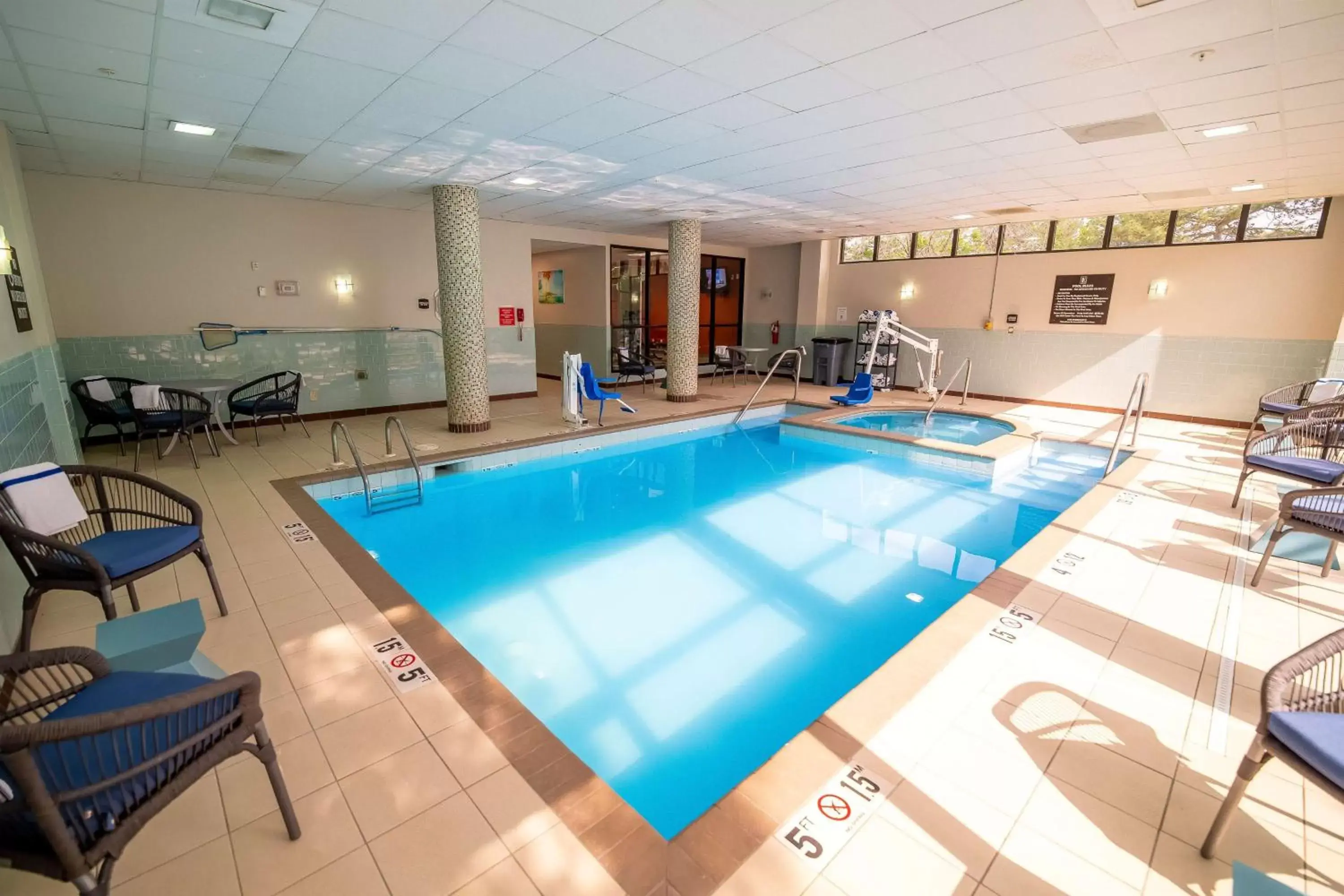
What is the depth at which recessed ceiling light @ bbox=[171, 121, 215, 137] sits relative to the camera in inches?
156

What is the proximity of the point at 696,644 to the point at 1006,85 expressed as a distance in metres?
3.57

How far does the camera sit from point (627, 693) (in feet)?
8.73

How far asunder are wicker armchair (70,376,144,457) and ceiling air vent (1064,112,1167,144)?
7738mm

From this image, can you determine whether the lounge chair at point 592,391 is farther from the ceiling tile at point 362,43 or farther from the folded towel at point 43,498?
the folded towel at point 43,498

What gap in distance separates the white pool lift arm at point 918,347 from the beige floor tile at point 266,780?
6.84 metres

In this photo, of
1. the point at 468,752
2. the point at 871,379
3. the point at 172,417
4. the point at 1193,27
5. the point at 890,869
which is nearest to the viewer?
the point at 890,869

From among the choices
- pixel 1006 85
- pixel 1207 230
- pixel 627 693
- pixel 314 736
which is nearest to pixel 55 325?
pixel 314 736

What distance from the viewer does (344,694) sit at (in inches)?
86.7

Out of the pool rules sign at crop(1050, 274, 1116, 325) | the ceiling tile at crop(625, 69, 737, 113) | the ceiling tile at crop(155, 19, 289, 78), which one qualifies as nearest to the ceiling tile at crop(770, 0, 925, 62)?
the ceiling tile at crop(625, 69, 737, 113)

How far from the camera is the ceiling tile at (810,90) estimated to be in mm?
3217

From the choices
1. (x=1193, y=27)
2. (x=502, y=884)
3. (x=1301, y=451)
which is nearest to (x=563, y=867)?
(x=502, y=884)

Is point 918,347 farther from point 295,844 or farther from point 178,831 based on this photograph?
point 178,831

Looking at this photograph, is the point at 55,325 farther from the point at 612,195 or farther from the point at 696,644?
the point at 696,644

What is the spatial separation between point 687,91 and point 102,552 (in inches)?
142
